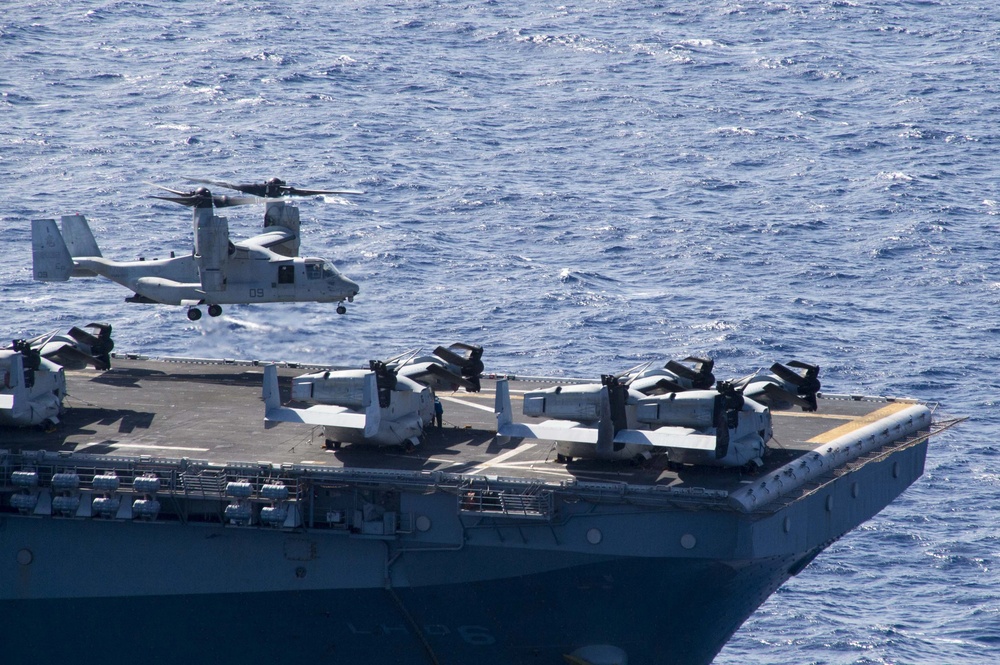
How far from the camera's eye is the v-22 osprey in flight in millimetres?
45188

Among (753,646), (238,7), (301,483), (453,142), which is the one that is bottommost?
(753,646)

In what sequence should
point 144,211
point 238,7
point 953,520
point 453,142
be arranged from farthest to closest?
point 238,7 → point 453,142 → point 144,211 → point 953,520

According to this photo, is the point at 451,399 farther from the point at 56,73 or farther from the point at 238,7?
the point at 238,7

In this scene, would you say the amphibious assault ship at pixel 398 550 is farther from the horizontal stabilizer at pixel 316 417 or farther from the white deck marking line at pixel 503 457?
the horizontal stabilizer at pixel 316 417

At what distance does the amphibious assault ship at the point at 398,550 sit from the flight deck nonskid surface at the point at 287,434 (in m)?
0.16

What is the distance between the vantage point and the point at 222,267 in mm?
45125

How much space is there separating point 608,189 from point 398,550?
161 ft

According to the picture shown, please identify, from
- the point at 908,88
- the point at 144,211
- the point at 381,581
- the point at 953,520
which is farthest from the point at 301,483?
the point at 908,88

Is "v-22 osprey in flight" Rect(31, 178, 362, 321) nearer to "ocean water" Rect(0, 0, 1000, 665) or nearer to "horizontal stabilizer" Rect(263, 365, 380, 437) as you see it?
"ocean water" Rect(0, 0, 1000, 665)

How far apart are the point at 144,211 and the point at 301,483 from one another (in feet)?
148

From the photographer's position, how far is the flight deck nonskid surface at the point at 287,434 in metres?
32.7

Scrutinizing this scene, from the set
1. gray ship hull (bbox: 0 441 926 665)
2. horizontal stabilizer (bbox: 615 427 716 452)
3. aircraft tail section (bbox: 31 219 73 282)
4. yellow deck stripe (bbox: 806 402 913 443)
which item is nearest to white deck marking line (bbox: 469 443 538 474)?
gray ship hull (bbox: 0 441 926 665)

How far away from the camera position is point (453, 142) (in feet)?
277

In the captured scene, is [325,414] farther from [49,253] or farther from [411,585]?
[49,253]
